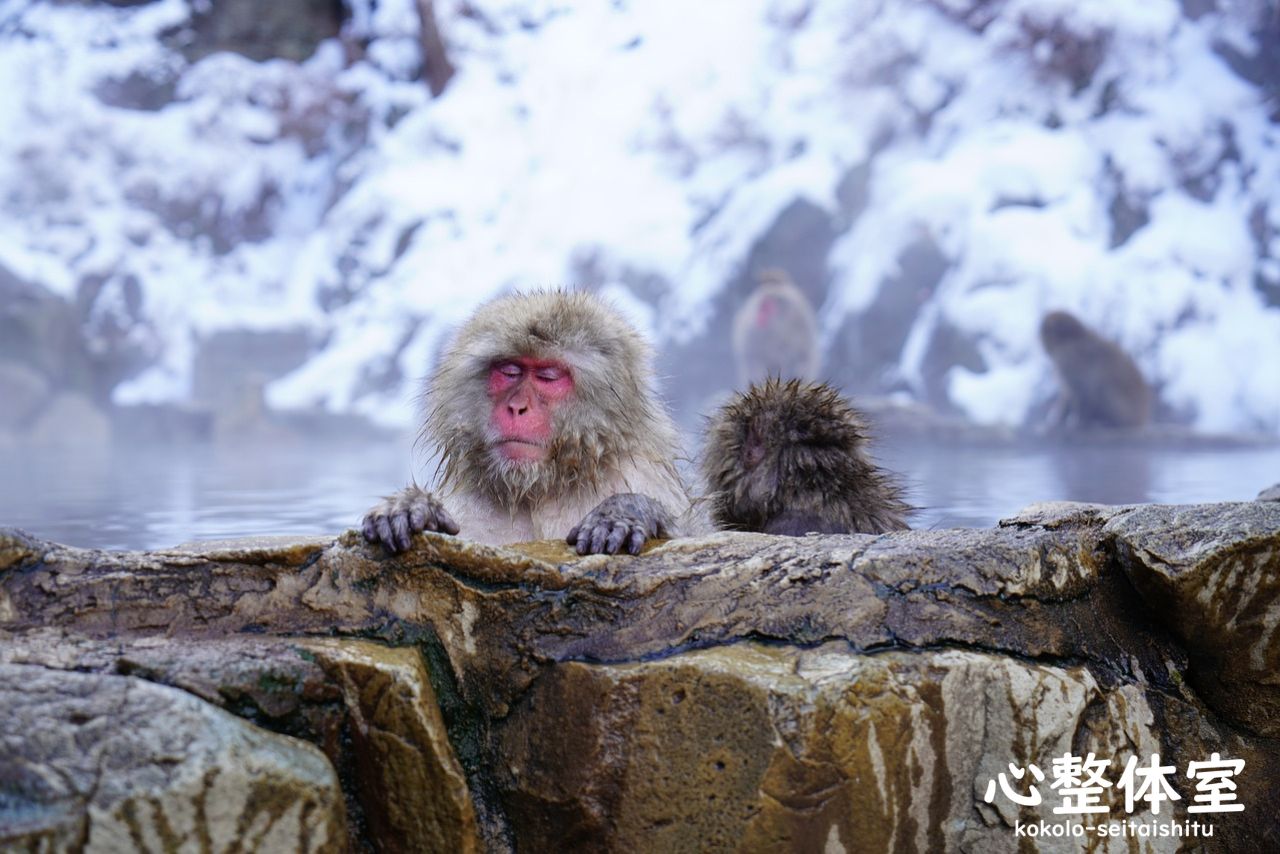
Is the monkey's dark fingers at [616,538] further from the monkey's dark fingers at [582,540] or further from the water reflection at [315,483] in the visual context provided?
the water reflection at [315,483]

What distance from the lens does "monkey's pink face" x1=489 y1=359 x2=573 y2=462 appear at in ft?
7.99

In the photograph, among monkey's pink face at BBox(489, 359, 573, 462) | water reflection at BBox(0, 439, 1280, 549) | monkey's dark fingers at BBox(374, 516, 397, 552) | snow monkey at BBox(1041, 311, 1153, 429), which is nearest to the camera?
monkey's dark fingers at BBox(374, 516, 397, 552)

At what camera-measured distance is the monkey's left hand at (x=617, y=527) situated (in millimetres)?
1997

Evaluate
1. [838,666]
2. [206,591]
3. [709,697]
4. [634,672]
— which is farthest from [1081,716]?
[206,591]

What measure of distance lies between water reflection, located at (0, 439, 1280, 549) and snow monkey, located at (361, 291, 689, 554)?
542 millimetres

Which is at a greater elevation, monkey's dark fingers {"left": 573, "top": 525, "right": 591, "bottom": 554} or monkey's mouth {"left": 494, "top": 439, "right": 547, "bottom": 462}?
monkey's mouth {"left": 494, "top": 439, "right": 547, "bottom": 462}

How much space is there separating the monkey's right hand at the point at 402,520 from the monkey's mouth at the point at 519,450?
443 mm

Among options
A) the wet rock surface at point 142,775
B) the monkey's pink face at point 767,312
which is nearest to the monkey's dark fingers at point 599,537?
the wet rock surface at point 142,775

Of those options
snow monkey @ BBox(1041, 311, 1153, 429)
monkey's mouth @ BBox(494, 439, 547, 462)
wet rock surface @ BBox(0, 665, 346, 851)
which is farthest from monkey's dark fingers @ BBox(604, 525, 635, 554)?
snow monkey @ BBox(1041, 311, 1153, 429)

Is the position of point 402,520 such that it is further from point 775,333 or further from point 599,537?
point 775,333

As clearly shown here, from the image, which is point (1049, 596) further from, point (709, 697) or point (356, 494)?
point (356, 494)

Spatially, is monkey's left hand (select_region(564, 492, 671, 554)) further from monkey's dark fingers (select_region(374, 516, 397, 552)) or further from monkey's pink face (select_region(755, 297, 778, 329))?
monkey's pink face (select_region(755, 297, 778, 329))

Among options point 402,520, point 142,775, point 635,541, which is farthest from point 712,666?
point 142,775

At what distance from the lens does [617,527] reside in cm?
204
